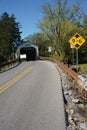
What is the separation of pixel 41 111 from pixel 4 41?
295ft

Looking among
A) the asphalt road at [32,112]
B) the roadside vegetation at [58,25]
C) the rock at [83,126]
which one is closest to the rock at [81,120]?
the asphalt road at [32,112]

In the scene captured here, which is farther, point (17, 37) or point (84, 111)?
point (17, 37)

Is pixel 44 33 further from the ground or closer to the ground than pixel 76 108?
further from the ground

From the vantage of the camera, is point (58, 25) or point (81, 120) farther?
point (58, 25)

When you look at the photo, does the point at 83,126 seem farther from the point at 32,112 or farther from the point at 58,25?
the point at 58,25

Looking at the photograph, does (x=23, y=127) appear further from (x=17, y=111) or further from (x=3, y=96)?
(x=3, y=96)

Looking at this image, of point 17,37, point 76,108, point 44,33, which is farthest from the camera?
point 17,37

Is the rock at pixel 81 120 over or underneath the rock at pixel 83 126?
underneath

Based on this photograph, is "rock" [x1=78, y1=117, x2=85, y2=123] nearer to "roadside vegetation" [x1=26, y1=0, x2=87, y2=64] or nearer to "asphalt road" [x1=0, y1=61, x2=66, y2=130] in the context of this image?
"asphalt road" [x1=0, y1=61, x2=66, y2=130]

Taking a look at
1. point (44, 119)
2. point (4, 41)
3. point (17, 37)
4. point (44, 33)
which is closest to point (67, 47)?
point (44, 33)

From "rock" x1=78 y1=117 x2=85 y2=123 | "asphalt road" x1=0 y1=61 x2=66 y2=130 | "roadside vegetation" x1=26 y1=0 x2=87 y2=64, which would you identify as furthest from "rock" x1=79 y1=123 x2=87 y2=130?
"roadside vegetation" x1=26 y1=0 x2=87 y2=64

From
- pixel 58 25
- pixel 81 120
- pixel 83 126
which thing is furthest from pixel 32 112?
pixel 58 25

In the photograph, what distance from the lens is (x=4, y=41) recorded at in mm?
99188

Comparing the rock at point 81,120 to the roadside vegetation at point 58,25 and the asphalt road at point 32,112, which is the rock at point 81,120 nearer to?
the asphalt road at point 32,112
